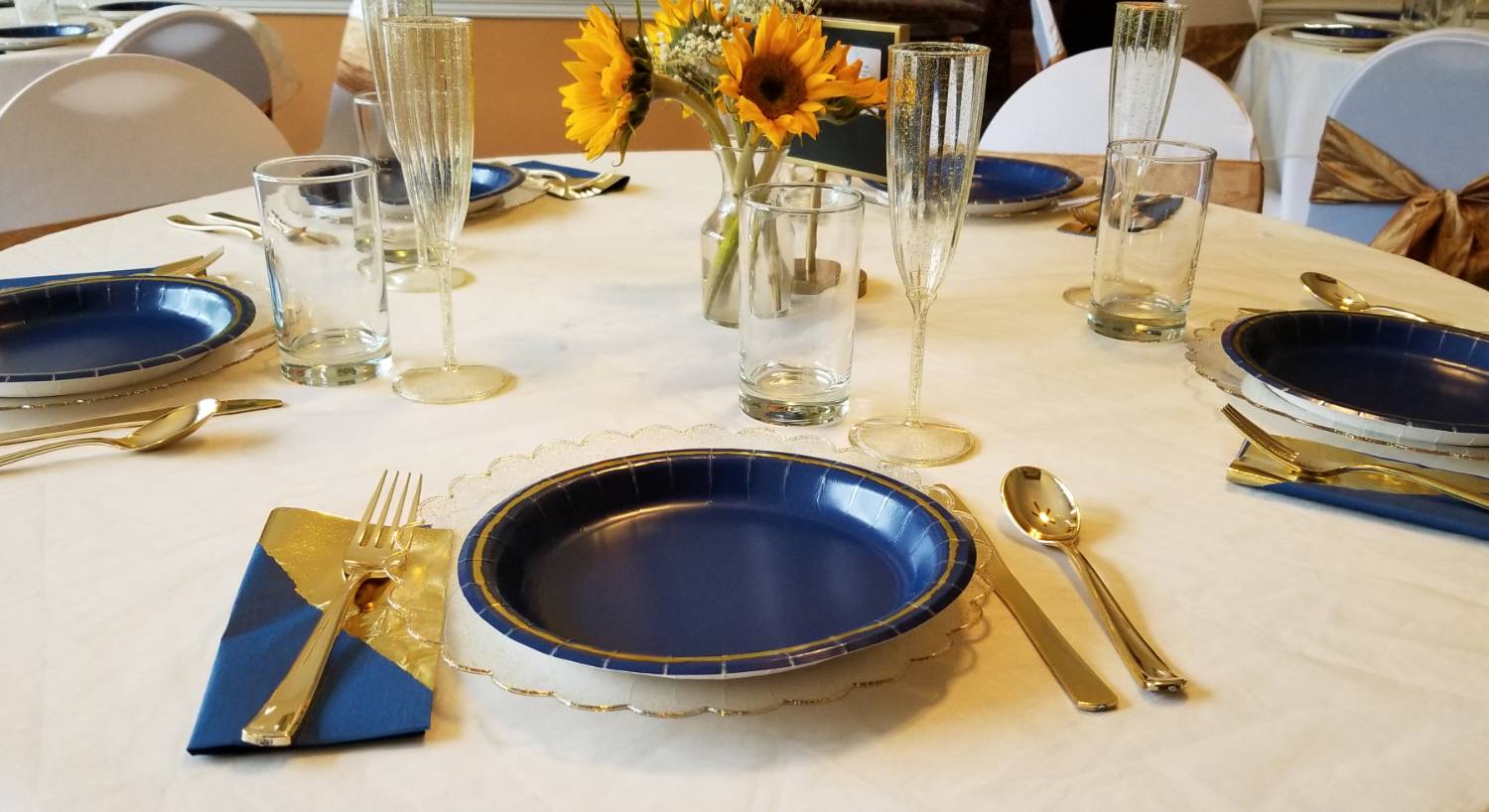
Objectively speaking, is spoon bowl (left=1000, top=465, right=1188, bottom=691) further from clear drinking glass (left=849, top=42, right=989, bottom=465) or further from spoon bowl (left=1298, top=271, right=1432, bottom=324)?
spoon bowl (left=1298, top=271, right=1432, bottom=324)

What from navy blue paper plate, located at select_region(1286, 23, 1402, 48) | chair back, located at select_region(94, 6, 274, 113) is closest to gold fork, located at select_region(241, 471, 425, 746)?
chair back, located at select_region(94, 6, 274, 113)

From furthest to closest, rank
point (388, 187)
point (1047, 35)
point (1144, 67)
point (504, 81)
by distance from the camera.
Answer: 1. point (504, 81)
2. point (1047, 35)
3. point (388, 187)
4. point (1144, 67)

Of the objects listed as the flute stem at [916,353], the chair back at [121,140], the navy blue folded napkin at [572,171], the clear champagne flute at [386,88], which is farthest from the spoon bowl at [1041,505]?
the chair back at [121,140]

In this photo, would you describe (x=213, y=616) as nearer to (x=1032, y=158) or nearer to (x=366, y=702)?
(x=366, y=702)

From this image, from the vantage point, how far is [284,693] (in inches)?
20.9

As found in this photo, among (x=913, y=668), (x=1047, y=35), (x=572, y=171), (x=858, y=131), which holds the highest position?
(x=1047, y=35)

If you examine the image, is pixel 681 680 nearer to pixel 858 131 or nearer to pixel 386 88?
pixel 858 131

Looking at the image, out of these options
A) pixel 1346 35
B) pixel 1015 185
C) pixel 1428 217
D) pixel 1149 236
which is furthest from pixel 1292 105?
pixel 1149 236

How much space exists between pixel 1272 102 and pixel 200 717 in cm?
291

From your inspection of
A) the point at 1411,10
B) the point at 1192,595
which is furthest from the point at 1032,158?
the point at 1411,10

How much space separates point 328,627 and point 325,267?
0.42 meters

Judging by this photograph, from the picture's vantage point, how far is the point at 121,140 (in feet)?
5.47

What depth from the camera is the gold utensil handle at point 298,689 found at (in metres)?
0.50

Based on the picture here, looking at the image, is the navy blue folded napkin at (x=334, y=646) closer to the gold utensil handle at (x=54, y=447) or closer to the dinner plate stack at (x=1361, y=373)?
the gold utensil handle at (x=54, y=447)
